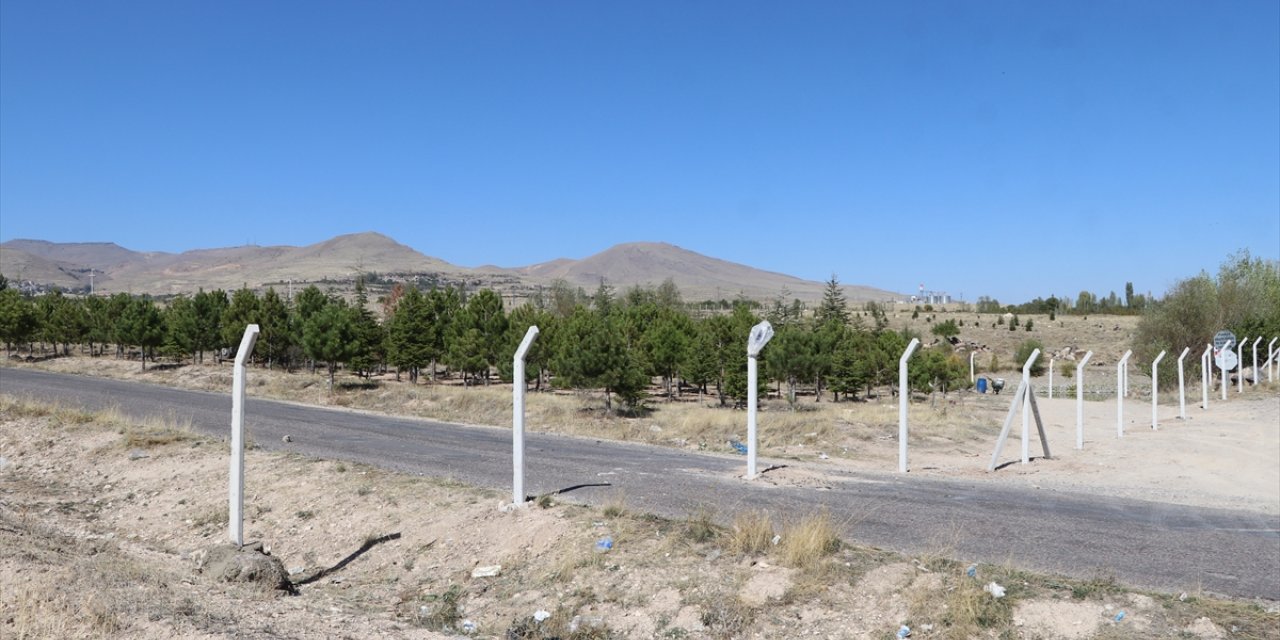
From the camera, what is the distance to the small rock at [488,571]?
26.3ft

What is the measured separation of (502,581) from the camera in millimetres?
7895

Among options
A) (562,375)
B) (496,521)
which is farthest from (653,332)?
(496,521)

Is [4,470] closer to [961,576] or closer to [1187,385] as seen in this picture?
[961,576]

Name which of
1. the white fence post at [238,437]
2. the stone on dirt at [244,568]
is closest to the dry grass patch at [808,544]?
the stone on dirt at [244,568]

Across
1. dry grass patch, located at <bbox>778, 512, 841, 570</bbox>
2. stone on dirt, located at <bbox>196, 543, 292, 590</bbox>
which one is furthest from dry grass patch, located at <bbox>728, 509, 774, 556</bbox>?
stone on dirt, located at <bbox>196, 543, 292, 590</bbox>

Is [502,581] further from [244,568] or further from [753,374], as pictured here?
[753,374]

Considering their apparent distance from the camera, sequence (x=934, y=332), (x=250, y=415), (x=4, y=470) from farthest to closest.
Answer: (x=934, y=332) → (x=250, y=415) → (x=4, y=470)

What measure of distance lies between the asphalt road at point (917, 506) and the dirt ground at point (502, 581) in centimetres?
98

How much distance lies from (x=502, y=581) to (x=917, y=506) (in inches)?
213

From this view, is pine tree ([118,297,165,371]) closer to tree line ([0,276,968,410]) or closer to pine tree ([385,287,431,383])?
tree line ([0,276,968,410])

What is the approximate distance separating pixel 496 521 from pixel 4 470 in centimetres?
1097

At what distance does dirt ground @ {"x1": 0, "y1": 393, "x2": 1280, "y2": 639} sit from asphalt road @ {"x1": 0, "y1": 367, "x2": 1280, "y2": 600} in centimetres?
98

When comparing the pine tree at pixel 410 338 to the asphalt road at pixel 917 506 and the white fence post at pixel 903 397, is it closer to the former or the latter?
the asphalt road at pixel 917 506

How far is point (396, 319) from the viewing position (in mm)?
43188
